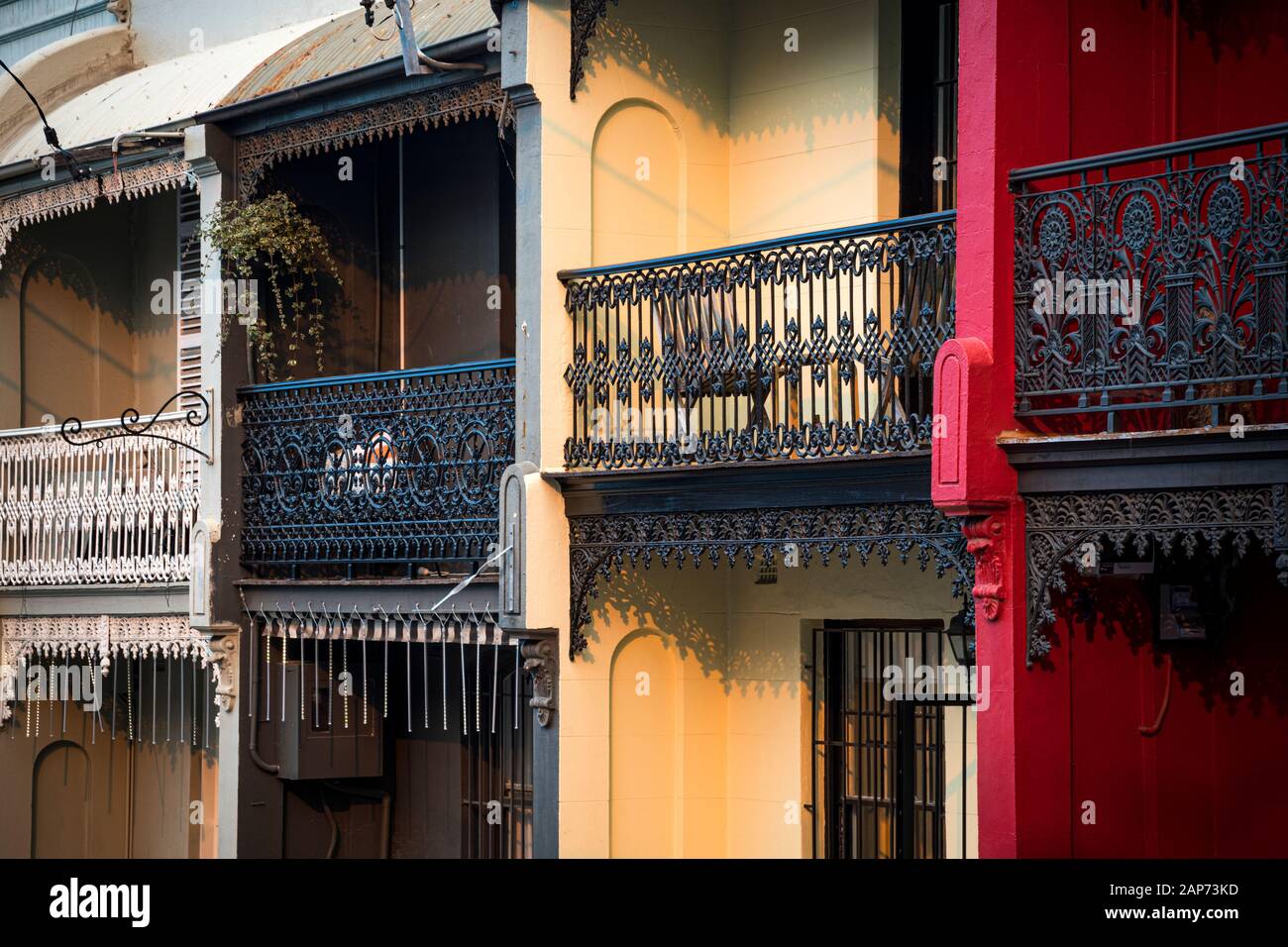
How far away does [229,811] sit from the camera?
1458cm

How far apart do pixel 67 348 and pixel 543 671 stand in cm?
690

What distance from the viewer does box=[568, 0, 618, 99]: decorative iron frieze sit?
12.4 meters

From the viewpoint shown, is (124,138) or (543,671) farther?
(124,138)

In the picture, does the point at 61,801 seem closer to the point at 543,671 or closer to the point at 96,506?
the point at 96,506

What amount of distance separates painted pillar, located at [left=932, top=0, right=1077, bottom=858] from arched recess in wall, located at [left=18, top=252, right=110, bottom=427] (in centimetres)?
975

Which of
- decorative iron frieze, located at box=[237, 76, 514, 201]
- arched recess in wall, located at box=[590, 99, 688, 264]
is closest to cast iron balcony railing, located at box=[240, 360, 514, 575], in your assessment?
arched recess in wall, located at box=[590, 99, 688, 264]

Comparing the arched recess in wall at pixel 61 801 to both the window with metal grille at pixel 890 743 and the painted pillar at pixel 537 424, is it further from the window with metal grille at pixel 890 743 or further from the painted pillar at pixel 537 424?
the window with metal grille at pixel 890 743

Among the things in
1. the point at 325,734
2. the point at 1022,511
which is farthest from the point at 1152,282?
the point at 325,734

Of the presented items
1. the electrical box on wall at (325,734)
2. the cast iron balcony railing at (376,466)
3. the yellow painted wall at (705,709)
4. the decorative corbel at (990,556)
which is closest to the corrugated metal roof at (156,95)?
the cast iron balcony railing at (376,466)

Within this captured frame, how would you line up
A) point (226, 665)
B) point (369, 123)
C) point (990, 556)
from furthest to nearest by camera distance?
point (226, 665)
point (369, 123)
point (990, 556)

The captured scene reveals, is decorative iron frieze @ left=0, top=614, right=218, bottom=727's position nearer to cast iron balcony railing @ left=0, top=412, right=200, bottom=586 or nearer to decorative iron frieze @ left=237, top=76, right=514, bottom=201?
cast iron balcony railing @ left=0, top=412, right=200, bottom=586

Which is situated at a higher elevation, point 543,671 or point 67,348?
point 67,348

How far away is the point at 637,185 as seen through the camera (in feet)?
42.0

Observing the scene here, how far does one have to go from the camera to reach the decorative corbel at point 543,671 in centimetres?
1231
